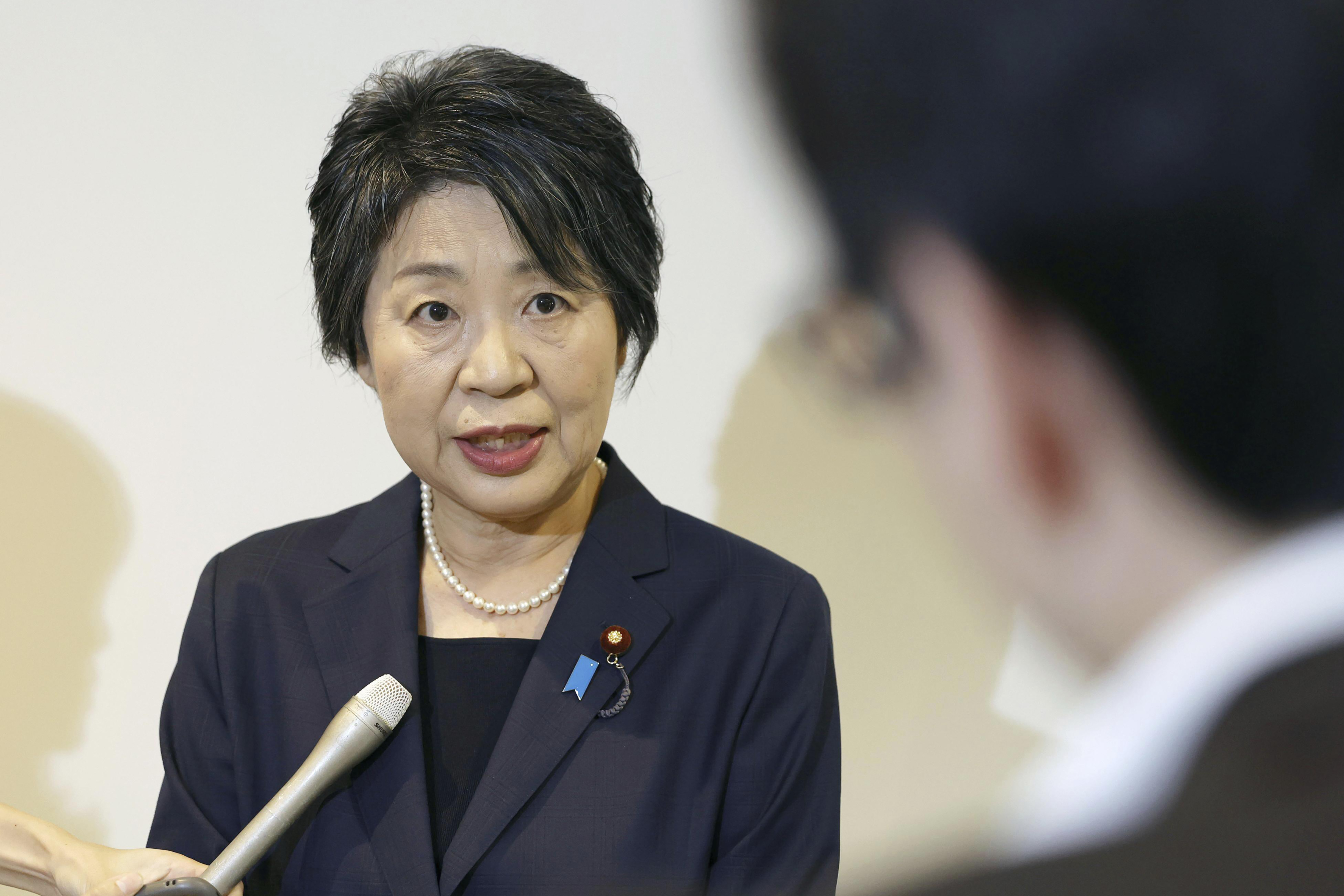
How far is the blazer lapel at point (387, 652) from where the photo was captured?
3.39ft

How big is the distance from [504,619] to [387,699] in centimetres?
20

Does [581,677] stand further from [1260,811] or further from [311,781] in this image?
[1260,811]

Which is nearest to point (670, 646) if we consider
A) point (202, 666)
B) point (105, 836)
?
point (202, 666)

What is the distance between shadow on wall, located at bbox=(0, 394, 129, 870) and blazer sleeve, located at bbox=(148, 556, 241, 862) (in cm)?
64

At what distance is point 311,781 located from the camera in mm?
916

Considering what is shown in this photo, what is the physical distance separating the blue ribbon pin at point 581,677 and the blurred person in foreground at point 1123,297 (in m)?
0.63

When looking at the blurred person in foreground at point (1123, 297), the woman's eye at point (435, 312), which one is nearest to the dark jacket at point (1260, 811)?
the blurred person in foreground at point (1123, 297)

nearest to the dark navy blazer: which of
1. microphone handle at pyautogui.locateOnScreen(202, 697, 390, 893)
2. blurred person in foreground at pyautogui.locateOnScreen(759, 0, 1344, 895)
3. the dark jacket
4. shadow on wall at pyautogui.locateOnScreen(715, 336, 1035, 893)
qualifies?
microphone handle at pyautogui.locateOnScreen(202, 697, 390, 893)

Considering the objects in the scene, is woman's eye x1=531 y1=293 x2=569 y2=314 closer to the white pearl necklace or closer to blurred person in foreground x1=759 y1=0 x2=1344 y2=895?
the white pearl necklace

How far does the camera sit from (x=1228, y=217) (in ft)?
1.53

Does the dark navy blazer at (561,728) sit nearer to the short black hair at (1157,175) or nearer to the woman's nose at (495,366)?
the woman's nose at (495,366)

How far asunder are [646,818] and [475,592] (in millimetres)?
293

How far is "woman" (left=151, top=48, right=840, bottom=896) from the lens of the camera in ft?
3.41

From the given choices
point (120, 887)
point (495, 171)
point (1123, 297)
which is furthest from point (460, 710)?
point (1123, 297)
